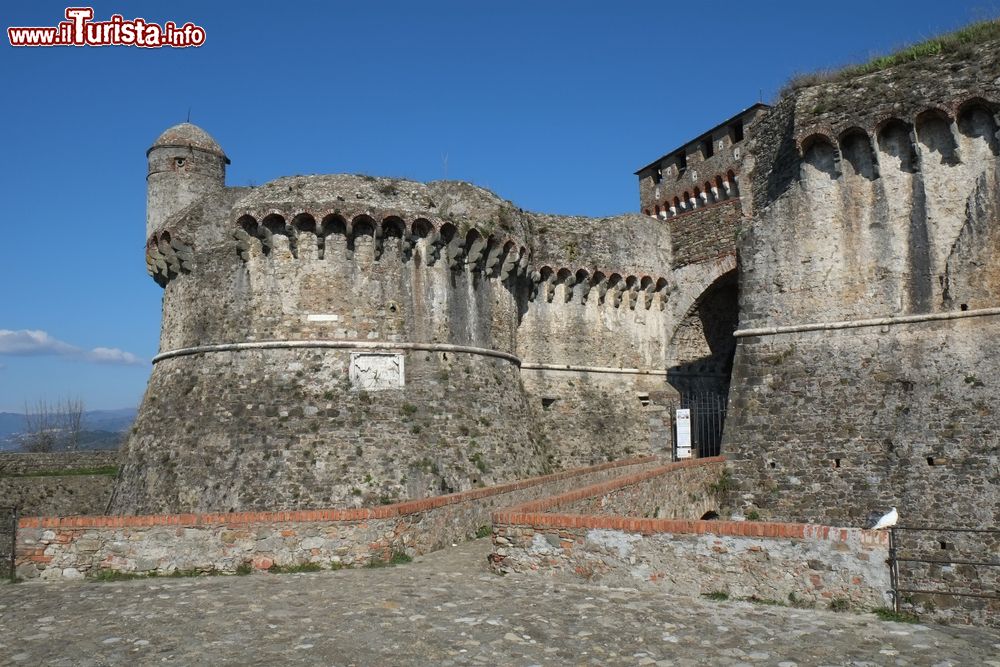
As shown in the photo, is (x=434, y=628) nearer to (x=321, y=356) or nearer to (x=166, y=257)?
(x=321, y=356)

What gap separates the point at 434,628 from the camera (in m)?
6.95

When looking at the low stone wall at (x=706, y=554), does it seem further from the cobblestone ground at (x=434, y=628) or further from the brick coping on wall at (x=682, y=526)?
the cobblestone ground at (x=434, y=628)

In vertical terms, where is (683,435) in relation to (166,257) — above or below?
below

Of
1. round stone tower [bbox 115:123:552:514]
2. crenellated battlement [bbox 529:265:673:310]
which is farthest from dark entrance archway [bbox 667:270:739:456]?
round stone tower [bbox 115:123:552:514]

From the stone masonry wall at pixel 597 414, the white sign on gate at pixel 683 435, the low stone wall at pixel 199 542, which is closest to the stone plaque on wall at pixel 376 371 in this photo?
the stone masonry wall at pixel 597 414

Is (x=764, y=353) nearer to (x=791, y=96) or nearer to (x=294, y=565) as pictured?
(x=791, y=96)

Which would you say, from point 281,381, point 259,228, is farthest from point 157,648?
point 259,228

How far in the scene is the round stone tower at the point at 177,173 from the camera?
19.5 m

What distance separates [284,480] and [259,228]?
5.77 metres

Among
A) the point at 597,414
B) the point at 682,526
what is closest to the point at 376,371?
the point at 597,414

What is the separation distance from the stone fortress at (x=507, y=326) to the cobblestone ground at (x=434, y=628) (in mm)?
7037

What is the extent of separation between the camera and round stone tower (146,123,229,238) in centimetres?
1952

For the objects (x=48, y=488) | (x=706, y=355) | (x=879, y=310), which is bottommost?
(x=48, y=488)

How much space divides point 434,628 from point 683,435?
16604mm
